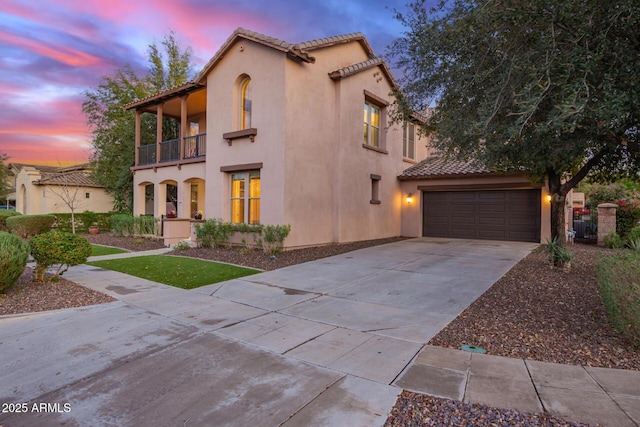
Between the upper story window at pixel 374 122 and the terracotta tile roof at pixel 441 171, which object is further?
the terracotta tile roof at pixel 441 171

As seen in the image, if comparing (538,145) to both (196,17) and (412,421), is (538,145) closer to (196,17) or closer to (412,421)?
(412,421)

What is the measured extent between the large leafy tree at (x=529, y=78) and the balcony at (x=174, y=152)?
10726mm

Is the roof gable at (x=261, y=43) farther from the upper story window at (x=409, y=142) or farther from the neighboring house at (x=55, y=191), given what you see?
the neighboring house at (x=55, y=191)

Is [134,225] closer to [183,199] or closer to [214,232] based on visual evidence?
[183,199]

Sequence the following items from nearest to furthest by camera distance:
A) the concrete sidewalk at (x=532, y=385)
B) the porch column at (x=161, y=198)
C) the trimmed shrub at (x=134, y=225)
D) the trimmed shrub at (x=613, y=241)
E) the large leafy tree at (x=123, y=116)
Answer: the concrete sidewalk at (x=532, y=385) → the trimmed shrub at (x=613, y=241) → the trimmed shrub at (x=134, y=225) → the porch column at (x=161, y=198) → the large leafy tree at (x=123, y=116)

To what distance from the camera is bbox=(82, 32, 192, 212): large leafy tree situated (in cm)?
2142

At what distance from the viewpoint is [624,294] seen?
411 cm

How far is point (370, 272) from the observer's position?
352 inches

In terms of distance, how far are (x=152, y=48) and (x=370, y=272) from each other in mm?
23189

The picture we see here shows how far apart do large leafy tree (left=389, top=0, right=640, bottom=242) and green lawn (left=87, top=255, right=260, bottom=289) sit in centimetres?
604

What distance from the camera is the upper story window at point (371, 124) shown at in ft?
52.0

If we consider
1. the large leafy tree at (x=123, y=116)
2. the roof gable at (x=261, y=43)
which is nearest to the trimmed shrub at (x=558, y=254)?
the roof gable at (x=261, y=43)

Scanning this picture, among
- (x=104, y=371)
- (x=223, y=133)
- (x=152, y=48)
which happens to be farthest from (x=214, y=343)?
(x=152, y=48)

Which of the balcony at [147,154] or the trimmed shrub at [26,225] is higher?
the balcony at [147,154]
